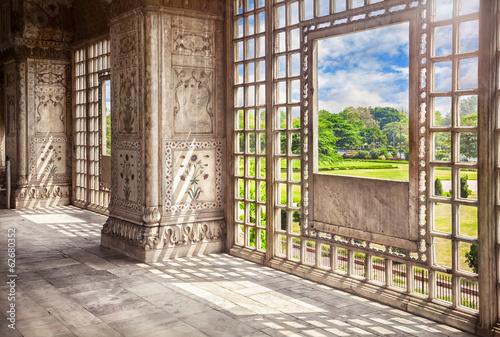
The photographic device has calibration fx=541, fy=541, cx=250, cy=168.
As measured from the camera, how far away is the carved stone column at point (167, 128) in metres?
6.05

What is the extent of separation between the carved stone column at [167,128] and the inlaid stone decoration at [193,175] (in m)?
0.01

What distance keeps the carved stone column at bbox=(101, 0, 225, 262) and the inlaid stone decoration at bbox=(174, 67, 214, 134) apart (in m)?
0.01

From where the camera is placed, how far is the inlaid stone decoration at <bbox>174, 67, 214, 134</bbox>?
6.23 m

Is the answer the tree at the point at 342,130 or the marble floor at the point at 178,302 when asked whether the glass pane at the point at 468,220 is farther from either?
the tree at the point at 342,130

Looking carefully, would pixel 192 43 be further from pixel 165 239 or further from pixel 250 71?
pixel 165 239

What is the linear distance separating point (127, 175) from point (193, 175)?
817 millimetres

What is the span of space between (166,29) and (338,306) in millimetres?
3583

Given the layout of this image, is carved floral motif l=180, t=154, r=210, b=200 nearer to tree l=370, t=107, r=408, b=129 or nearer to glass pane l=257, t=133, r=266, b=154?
glass pane l=257, t=133, r=266, b=154

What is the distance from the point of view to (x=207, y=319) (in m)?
4.07

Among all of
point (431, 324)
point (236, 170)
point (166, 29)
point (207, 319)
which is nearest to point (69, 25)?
point (166, 29)

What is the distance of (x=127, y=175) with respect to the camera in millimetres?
6473

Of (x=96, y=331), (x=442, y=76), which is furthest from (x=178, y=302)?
(x=442, y=76)

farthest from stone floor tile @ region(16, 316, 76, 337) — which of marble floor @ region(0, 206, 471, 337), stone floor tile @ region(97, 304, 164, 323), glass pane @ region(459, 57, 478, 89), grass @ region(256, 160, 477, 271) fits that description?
glass pane @ region(459, 57, 478, 89)

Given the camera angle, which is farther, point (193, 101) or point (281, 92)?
point (193, 101)
